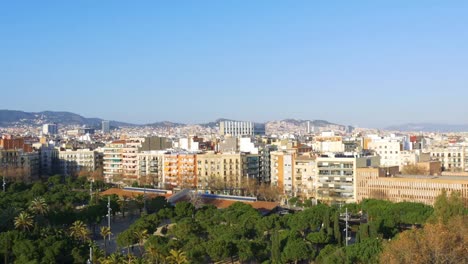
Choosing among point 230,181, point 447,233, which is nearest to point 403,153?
point 230,181

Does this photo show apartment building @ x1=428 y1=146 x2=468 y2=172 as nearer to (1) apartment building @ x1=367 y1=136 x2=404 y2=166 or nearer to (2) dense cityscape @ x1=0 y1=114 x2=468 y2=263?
(2) dense cityscape @ x1=0 y1=114 x2=468 y2=263

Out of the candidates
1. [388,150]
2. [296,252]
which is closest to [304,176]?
[388,150]

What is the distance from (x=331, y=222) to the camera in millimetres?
37469

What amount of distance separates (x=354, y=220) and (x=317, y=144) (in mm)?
49782

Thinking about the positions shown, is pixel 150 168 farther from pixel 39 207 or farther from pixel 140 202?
pixel 39 207

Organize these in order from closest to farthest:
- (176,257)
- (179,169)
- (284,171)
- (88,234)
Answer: (176,257) < (88,234) < (284,171) < (179,169)

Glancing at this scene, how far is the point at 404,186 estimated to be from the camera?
49062mm

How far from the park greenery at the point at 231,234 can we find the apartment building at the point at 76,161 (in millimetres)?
35493

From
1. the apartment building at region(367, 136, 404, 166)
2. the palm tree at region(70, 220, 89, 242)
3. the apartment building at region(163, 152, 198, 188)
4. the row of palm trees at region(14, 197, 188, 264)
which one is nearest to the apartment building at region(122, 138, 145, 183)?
the apartment building at region(163, 152, 198, 188)

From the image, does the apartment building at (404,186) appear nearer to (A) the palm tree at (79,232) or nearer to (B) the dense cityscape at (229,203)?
(B) the dense cityscape at (229,203)

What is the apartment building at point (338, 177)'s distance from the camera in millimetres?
53500

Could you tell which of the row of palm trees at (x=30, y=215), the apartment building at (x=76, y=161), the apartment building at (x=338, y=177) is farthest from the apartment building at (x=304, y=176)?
the apartment building at (x=76, y=161)

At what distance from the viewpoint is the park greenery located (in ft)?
79.5

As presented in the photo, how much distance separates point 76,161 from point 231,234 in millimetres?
54586
